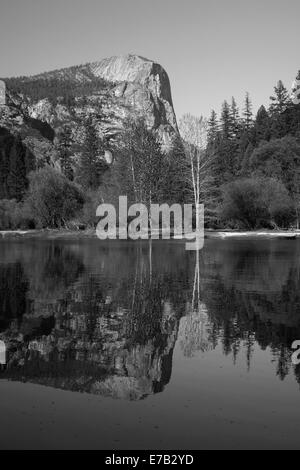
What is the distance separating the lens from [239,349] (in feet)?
28.4

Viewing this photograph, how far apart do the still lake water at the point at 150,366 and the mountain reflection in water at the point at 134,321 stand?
3cm

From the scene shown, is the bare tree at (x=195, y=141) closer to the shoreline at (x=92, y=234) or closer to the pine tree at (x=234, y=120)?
the shoreline at (x=92, y=234)

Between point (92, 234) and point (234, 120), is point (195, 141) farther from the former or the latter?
point (234, 120)

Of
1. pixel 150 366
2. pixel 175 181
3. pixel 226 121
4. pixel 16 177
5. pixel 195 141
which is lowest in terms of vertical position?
pixel 150 366

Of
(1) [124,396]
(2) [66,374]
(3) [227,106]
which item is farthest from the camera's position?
(3) [227,106]

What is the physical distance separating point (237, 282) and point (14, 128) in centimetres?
14524

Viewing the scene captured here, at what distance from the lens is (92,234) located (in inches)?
2040

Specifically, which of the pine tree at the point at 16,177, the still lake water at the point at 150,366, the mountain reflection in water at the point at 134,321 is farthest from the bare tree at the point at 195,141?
the pine tree at the point at 16,177

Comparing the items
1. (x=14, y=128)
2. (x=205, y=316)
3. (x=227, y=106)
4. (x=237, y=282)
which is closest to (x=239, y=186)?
(x=237, y=282)

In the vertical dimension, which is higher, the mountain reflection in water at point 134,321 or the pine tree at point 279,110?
the pine tree at point 279,110

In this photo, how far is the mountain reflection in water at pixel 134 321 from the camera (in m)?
7.37

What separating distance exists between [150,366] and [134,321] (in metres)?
3.13

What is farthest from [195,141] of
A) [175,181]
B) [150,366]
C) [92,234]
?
[150,366]
